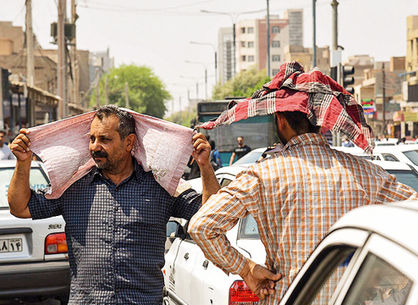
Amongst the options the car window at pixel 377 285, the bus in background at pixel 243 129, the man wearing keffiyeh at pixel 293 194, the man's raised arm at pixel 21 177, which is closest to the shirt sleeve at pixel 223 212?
the man wearing keffiyeh at pixel 293 194

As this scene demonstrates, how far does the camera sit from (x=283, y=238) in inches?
123

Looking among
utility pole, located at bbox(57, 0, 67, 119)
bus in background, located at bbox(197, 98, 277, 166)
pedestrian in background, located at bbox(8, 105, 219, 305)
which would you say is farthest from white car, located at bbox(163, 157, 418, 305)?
utility pole, located at bbox(57, 0, 67, 119)

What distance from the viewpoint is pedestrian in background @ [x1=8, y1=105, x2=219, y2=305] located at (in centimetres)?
374

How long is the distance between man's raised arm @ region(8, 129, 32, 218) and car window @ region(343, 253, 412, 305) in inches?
83.8

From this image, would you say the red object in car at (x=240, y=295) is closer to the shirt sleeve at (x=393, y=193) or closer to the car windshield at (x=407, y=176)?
the shirt sleeve at (x=393, y=193)

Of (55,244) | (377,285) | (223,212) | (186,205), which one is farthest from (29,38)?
(377,285)

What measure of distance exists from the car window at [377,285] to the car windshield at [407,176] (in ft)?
17.2

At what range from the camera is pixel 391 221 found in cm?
192

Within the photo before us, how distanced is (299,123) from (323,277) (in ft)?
3.08

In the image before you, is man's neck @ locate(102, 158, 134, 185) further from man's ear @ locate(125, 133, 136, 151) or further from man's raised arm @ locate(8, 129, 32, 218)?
man's raised arm @ locate(8, 129, 32, 218)

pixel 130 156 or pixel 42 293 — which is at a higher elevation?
pixel 130 156

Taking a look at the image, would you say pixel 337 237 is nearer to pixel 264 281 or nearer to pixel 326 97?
pixel 264 281

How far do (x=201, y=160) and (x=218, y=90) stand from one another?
105969 mm

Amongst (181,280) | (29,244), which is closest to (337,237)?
(181,280)
